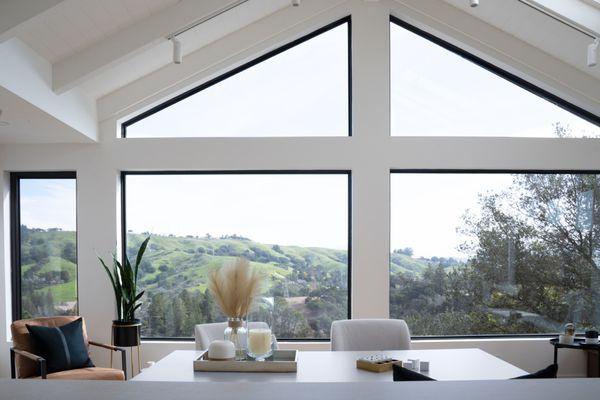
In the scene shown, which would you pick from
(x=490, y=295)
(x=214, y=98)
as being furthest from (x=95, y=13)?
(x=490, y=295)

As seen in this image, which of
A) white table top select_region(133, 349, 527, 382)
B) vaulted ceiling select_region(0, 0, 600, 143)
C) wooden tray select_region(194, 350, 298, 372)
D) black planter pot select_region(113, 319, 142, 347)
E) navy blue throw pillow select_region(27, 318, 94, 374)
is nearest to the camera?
white table top select_region(133, 349, 527, 382)

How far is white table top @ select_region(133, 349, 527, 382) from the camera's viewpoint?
105 inches

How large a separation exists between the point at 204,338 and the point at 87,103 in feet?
8.44

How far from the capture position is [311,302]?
545cm

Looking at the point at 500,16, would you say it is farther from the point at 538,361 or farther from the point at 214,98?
the point at 538,361

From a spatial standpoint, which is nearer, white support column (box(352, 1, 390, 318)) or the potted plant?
the potted plant

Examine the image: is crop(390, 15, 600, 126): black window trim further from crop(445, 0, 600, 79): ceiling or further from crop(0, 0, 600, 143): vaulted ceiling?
crop(445, 0, 600, 79): ceiling

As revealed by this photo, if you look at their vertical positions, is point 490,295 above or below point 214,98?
below

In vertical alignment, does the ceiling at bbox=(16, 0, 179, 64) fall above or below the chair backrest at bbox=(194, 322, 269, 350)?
above

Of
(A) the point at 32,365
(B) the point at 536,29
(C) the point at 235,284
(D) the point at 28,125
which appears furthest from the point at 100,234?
(B) the point at 536,29

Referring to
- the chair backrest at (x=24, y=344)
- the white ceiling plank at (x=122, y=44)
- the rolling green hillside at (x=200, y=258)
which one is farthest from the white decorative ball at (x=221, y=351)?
the rolling green hillside at (x=200, y=258)

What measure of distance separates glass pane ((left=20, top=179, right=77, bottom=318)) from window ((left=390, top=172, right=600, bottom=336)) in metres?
3.17

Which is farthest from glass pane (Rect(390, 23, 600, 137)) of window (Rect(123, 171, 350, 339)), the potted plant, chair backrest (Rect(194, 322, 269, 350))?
the potted plant

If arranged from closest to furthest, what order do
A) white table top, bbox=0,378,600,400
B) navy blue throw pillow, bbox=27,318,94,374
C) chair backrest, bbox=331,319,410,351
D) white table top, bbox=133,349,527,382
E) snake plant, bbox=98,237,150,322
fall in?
white table top, bbox=0,378,600,400, white table top, bbox=133,349,527,382, chair backrest, bbox=331,319,410,351, navy blue throw pillow, bbox=27,318,94,374, snake plant, bbox=98,237,150,322
